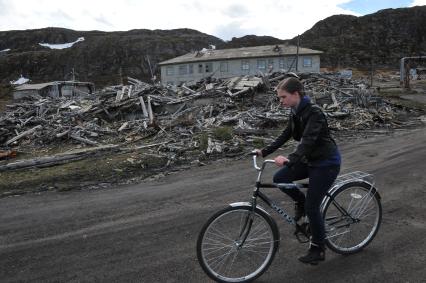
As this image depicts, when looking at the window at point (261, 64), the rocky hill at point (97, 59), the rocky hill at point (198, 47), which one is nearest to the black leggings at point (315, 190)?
the window at point (261, 64)

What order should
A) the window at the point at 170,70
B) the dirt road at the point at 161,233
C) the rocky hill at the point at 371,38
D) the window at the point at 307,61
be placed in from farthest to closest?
the rocky hill at the point at 371,38 → the window at the point at 170,70 → the window at the point at 307,61 → the dirt road at the point at 161,233

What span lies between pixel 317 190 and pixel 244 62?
64.7 meters

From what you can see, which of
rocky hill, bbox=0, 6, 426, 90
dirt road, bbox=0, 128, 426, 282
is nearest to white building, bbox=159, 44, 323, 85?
rocky hill, bbox=0, 6, 426, 90

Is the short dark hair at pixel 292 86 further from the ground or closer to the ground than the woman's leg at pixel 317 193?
further from the ground

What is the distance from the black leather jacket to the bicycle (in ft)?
1.12

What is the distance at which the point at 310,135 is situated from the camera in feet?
15.3

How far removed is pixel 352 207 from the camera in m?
5.54

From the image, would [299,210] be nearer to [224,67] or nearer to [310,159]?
[310,159]

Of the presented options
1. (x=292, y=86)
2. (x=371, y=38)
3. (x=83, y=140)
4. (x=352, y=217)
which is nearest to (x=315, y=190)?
(x=352, y=217)

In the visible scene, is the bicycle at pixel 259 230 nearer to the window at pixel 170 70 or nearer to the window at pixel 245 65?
the window at pixel 245 65

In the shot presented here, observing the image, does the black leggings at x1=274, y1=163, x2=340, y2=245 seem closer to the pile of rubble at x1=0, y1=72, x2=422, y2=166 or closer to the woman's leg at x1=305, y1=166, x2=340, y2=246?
the woman's leg at x1=305, y1=166, x2=340, y2=246

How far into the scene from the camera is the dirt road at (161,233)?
5234 mm

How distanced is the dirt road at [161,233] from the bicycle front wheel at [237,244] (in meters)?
0.22

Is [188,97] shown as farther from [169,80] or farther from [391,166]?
[169,80]
